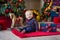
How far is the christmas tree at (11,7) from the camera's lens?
344 centimetres

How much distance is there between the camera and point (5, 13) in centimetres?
346

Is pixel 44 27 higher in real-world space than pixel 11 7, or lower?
lower

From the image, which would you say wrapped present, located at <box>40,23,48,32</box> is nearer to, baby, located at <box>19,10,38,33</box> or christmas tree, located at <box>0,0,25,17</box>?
baby, located at <box>19,10,38,33</box>

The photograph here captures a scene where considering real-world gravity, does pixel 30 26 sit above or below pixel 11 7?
below

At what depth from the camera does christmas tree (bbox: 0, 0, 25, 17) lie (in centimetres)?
344

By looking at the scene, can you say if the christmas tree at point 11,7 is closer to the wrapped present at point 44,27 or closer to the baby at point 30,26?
the baby at point 30,26

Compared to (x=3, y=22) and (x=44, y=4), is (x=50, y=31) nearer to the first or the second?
(x=3, y=22)

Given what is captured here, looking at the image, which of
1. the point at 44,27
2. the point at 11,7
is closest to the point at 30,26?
the point at 44,27

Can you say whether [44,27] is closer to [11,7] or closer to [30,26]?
[30,26]

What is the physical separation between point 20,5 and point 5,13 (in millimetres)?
402

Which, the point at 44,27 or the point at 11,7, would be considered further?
the point at 11,7

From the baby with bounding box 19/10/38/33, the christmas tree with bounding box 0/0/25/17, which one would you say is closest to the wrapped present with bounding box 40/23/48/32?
the baby with bounding box 19/10/38/33

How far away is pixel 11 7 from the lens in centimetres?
350

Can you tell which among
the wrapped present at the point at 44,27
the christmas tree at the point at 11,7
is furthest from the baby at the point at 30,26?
the christmas tree at the point at 11,7
